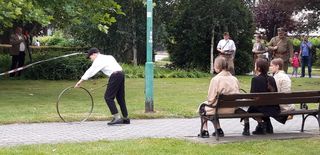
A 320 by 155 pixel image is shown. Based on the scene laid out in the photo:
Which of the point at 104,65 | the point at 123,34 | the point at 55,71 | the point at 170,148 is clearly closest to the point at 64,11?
the point at 55,71

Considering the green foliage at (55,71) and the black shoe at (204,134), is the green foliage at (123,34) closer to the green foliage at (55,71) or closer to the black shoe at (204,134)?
the green foliage at (55,71)

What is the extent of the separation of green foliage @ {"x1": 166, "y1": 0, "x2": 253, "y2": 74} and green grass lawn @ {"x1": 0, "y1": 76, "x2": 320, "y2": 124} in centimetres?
559

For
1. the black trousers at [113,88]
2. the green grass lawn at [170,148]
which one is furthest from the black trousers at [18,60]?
the green grass lawn at [170,148]

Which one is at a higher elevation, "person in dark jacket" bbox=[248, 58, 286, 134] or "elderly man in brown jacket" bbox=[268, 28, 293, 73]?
"elderly man in brown jacket" bbox=[268, 28, 293, 73]

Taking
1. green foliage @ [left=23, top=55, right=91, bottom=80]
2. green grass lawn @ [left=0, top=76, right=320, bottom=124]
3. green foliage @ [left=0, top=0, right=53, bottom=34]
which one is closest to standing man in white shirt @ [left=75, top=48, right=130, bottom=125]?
green grass lawn @ [left=0, top=76, right=320, bottom=124]

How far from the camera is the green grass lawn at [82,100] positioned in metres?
12.0

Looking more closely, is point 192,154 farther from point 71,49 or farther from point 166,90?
point 71,49

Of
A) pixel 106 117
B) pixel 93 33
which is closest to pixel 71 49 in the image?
pixel 93 33

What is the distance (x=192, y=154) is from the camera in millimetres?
7969

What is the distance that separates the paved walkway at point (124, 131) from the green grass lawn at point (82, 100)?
657 millimetres

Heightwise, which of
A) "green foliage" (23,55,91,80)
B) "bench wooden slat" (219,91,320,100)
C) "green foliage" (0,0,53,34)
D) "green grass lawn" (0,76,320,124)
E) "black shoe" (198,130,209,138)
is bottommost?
"green grass lawn" (0,76,320,124)

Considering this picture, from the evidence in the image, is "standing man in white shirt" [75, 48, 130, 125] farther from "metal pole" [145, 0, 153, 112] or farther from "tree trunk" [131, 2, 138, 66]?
"tree trunk" [131, 2, 138, 66]

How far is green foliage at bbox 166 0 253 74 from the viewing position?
26.0 m

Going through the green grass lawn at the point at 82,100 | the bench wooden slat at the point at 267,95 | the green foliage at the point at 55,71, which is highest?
the bench wooden slat at the point at 267,95
